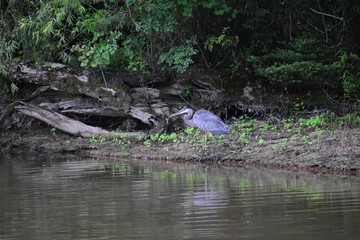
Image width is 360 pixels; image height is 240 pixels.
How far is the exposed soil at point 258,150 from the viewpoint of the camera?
9.27 metres

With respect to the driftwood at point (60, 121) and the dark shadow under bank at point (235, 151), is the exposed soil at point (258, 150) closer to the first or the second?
the dark shadow under bank at point (235, 151)

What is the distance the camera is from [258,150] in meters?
10.7

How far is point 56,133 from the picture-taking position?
1530 centimetres

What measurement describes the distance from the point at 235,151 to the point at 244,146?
30 centimetres

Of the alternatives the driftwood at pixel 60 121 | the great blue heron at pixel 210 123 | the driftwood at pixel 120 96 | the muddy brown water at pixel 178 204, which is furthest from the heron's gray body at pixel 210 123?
the driftwood at pixel 60 121

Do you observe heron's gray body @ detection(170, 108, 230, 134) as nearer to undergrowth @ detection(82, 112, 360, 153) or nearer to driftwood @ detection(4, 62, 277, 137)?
undergrowth @ detection(82, 112, 360, 153)

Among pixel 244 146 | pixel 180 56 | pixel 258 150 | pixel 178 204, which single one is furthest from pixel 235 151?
pixel 178 204

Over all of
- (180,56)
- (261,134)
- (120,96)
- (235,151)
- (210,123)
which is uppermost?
(180,56)

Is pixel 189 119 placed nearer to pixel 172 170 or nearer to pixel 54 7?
pixel 172 170

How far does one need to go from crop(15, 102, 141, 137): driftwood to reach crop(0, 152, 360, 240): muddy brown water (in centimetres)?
407

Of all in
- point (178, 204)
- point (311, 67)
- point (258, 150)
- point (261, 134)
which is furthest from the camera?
point (311, 67)

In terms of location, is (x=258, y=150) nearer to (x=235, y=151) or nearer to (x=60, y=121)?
(x=235, y=151)

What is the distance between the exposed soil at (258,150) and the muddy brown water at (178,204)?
20.5 inches

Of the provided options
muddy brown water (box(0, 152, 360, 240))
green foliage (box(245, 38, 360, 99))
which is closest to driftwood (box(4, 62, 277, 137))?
green foliage (box(245, 38, 360, 99))
